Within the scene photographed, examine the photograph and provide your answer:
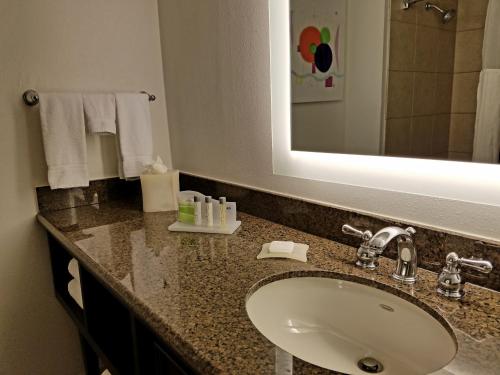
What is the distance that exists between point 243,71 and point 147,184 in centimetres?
55

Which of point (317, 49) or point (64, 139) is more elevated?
point (317, 49)

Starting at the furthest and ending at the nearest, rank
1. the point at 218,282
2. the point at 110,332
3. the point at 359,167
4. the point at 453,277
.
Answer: the point at 110,332 < the point at 359,167 < the point at 218,282 < the point at 453,277

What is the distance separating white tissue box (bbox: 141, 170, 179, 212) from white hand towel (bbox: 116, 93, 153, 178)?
0.19m

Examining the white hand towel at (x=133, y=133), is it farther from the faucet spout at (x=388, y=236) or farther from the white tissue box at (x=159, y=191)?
the faucet spout at (x=388, y=236)

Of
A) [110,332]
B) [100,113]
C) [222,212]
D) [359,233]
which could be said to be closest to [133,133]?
[100,113]

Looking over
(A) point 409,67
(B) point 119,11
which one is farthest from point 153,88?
(A) point 409,67

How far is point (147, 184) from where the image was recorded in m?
1.44

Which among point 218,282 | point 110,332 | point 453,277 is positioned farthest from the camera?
point 110,332

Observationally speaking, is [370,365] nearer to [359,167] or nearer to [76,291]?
[359,167]

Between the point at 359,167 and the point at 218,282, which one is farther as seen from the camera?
the point at 359,167

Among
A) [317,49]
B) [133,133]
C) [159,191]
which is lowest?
[159,191]

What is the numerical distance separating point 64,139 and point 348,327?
1188mm

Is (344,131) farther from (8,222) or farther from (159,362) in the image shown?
(8,222)

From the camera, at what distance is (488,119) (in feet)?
2.67
